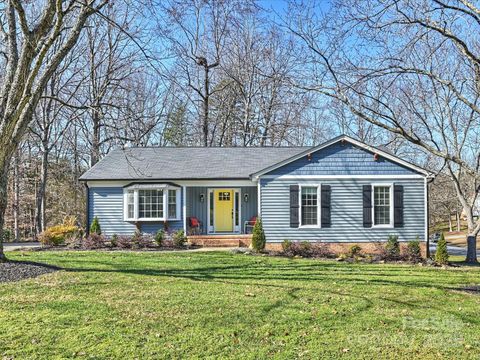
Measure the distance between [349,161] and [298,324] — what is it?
10.7m

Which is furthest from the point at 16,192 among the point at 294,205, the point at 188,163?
the point at 294,205

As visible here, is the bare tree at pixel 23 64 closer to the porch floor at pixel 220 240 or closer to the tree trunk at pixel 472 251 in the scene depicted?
the porch floor at pixel 220 240

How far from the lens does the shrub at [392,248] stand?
1389cm

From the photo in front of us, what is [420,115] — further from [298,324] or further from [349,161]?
[298,324]

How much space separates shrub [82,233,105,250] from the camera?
14.8 meters

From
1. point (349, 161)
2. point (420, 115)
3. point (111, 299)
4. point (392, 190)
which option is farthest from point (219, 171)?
point (111, 299)

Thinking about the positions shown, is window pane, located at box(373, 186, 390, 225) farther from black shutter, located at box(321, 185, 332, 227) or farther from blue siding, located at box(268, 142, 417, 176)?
black shutter, located at box(321, 185, 332, 227)

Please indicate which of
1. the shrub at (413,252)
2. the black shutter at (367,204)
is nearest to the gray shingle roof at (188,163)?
the black shutter at (367,204)

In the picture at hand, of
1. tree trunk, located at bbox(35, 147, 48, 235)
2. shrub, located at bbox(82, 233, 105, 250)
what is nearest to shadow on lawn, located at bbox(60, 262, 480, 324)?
shrub, located at bbox(82, 233, 105, 250)

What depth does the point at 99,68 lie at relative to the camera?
84.3 feet

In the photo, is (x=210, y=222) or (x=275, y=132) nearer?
(x=210, y=222)

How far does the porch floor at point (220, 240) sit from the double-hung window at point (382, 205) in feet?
15.6

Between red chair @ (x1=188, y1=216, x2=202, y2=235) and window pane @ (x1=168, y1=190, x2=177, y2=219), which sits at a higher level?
window pane @ (x1=168, y1=190, x2=177, y2=219)

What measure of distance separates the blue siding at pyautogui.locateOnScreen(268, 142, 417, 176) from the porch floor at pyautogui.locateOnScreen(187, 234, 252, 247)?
283 centimetres
